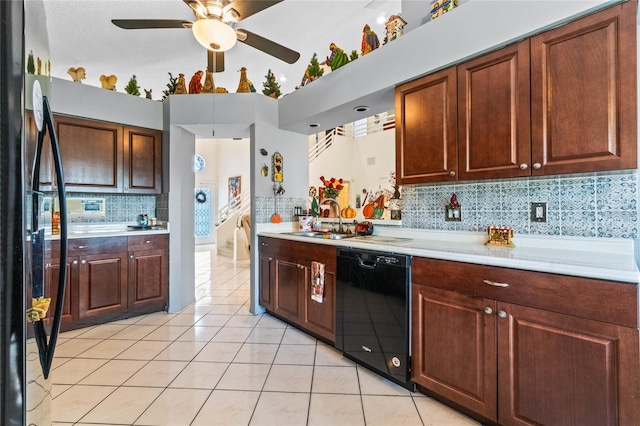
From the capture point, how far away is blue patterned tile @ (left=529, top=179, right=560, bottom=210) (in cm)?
184

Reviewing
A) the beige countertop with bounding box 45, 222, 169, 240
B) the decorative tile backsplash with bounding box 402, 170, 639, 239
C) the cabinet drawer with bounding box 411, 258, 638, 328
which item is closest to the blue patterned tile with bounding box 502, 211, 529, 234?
the decorative tile backsplash with bounding box 402, 170, 639, 239

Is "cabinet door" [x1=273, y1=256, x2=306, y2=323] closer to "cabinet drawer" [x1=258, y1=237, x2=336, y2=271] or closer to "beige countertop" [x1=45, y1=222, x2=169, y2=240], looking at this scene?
"cabinet drawer" [x1=258, y1=237, x2=336, y2=271]

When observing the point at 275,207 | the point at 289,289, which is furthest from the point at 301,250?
the point at 275,207

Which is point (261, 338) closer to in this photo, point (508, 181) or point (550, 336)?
point (550, 336)

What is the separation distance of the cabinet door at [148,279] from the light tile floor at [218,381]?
27cm

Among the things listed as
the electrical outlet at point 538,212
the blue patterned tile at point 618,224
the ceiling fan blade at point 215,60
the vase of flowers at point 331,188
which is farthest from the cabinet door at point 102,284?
the blue patterned tile at point 618,224

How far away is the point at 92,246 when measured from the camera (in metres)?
2.94

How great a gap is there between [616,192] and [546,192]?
32cm

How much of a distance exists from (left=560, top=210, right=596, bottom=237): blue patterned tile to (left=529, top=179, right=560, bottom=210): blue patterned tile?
8 centimetres

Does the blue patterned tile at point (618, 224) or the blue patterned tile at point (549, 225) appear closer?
the blue patterned tile at point (618, 224)

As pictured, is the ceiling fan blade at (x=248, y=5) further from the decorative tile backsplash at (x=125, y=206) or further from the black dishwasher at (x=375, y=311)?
the decorative tile backsplash at (x=125, y=206)

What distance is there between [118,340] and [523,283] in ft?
10.5

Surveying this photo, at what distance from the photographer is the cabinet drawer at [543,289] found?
1129 millimetres

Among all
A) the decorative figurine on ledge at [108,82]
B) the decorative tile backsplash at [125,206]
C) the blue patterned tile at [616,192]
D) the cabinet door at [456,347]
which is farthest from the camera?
the decorative tile backsplash at [125,206]
